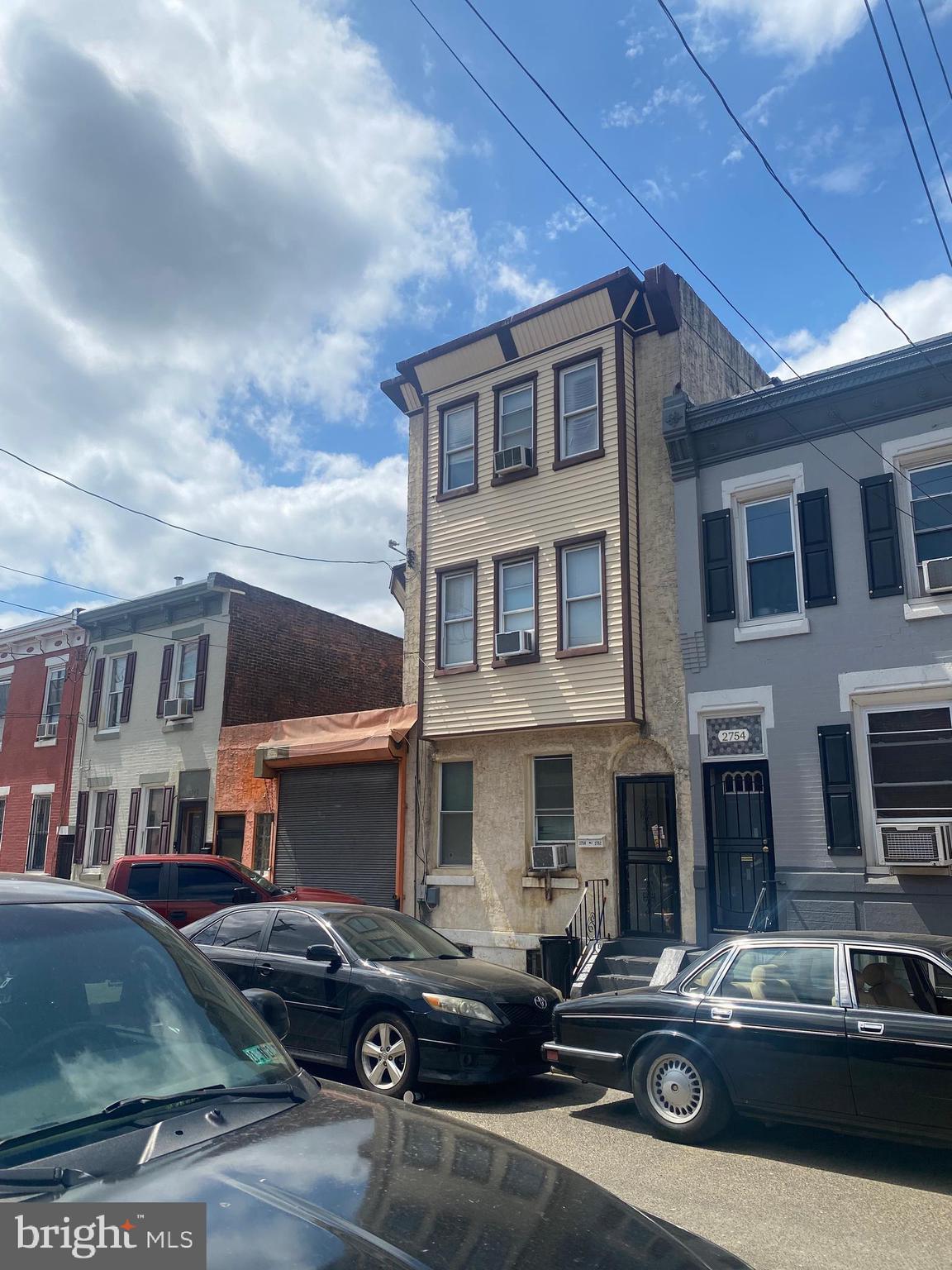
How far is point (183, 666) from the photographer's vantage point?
23953 millimetres

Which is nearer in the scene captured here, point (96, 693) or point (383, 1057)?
point (383, 1057)

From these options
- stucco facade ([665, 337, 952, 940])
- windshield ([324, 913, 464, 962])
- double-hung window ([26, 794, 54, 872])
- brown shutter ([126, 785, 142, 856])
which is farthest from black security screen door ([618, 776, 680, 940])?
double-hung window ([26, 794, 54, 872])

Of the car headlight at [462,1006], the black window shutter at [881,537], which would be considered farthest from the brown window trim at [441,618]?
the car headlight at [462,1006]

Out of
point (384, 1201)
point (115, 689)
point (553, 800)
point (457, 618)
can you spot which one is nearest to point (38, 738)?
point (115, 689)

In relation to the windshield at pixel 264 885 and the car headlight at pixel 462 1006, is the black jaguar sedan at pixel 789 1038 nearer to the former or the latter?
the car headlight at pixel 462 1006

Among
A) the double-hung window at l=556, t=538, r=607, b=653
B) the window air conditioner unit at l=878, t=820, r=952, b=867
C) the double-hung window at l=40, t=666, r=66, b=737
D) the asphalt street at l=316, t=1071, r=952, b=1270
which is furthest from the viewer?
the double-hung window at l=40, t=666, r=66, b=737

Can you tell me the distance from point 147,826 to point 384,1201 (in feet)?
74.9

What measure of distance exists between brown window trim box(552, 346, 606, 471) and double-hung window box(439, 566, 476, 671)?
8.71 feet

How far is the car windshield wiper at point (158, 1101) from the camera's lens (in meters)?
2.50

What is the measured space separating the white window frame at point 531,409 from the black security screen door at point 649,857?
20.3 ft

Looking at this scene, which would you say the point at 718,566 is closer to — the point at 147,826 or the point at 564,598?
the point at 564,598

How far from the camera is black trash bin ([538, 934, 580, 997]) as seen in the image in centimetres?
1309

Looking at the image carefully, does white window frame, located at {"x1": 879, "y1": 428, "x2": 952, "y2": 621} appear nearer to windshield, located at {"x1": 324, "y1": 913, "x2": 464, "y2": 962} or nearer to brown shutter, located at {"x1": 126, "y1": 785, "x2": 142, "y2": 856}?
windshield, located at {"x1": 324, "y1": 913, "x2": 464, "y2": 962}

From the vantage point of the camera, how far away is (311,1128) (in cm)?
281
